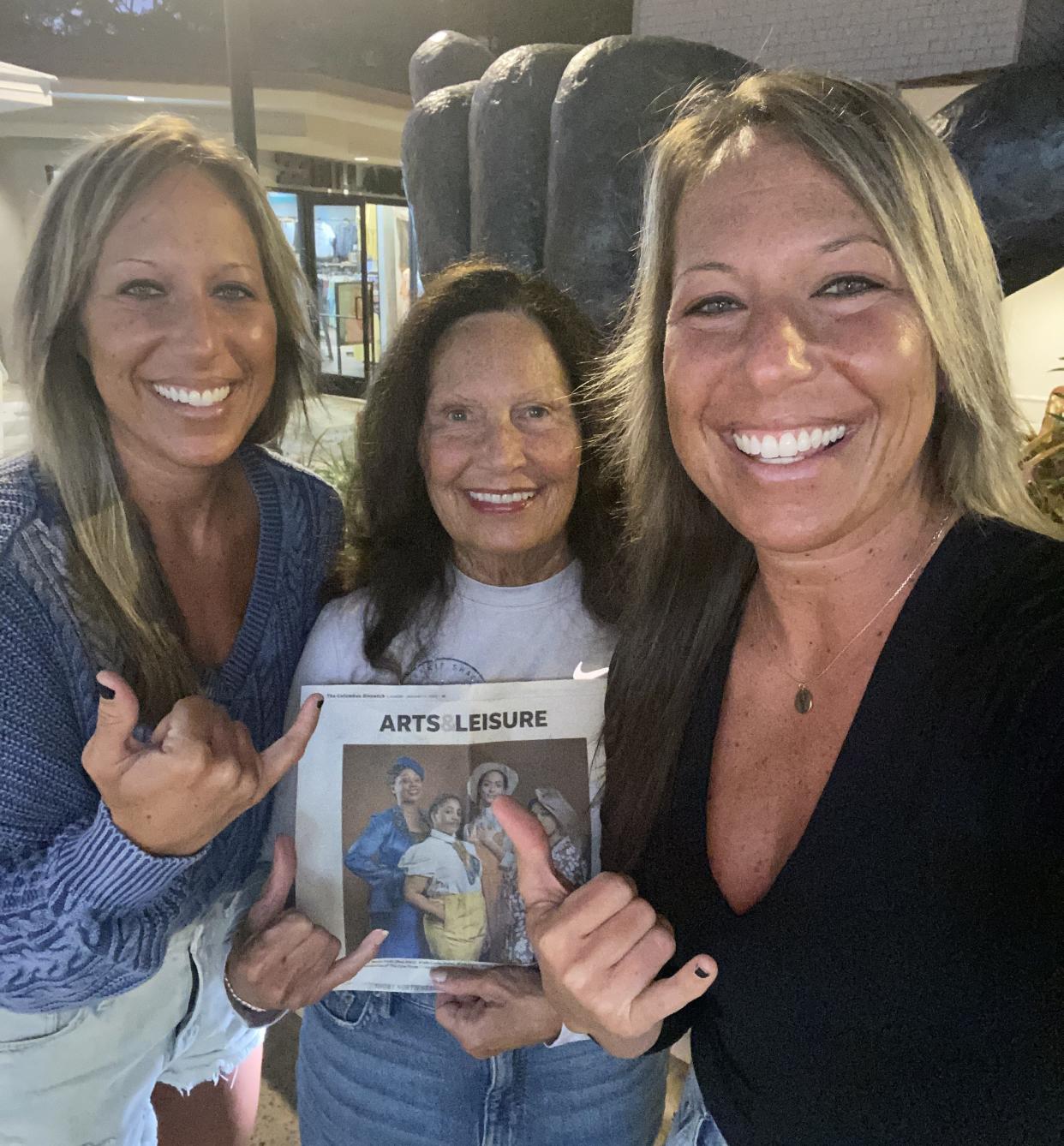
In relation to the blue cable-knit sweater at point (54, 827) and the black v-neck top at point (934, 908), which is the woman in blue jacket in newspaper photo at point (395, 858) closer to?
the blue cable-knit sweater at point (54, 827)

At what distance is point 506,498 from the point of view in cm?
131

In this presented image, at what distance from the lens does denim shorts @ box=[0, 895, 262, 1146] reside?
1.20m

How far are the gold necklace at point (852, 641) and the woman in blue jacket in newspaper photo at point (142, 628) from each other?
0.60m

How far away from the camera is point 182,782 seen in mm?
977

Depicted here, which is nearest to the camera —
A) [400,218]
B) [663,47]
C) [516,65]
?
[663,47]

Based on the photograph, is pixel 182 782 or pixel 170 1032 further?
pixel 170 1032

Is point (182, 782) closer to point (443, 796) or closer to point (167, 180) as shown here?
point (443, 796)

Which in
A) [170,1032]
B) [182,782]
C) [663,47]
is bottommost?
[170,1032]

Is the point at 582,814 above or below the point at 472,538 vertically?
below

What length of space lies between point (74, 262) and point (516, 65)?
249cm

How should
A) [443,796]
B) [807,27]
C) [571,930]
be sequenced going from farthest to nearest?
[807,27] → [443,796] → [571,930]

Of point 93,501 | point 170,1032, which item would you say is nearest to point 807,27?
point 93,501

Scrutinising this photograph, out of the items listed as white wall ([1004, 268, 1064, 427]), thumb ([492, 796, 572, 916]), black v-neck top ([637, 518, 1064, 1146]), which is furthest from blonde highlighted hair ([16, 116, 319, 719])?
white wall ([1004, 268, 1064, 427])

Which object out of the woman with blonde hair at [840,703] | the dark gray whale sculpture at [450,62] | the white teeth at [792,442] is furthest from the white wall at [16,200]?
the dark gray whale sculpture at [450,62]
